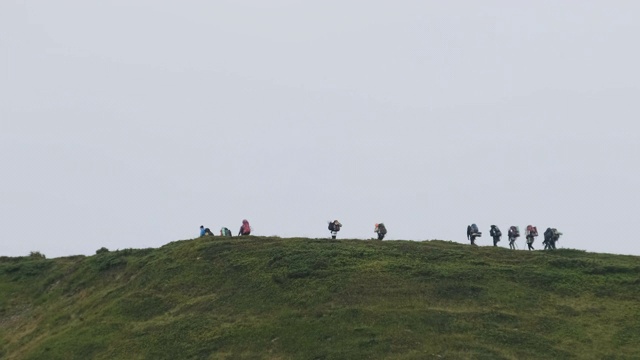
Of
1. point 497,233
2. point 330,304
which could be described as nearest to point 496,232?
point 497,233

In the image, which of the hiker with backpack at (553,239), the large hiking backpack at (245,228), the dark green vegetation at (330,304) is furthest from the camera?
the large hiking backpack at (245,228)

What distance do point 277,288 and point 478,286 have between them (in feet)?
35.6

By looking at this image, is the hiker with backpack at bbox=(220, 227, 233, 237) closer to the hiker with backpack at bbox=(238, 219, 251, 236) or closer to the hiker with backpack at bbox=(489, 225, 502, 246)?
the hiker with backpack at bbox=(238, 219, 251, 236)

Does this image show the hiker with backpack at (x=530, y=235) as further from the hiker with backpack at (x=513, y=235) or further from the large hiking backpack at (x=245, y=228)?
the large hiking backpack at (x=245, y=228)

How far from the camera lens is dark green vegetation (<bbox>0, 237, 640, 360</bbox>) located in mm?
36281

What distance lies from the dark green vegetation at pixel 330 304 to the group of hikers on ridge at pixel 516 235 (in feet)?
7.03

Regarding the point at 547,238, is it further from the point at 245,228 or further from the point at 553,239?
the point at 245,228

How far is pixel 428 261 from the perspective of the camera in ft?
152

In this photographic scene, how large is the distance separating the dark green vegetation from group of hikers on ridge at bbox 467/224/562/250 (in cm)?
214

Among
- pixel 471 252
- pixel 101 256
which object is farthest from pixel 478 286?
pixel 101 256

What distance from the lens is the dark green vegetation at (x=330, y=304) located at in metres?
36.3

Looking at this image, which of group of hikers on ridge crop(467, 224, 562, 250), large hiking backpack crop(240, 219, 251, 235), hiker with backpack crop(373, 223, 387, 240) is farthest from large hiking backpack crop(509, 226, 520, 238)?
large hiking backpack crop(240, 219, 251, 235)

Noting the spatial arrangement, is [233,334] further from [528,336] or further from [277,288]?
[528,336]

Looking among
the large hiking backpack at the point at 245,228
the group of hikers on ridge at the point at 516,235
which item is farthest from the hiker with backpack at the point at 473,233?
the large hiking backpack at the point at 245,228
